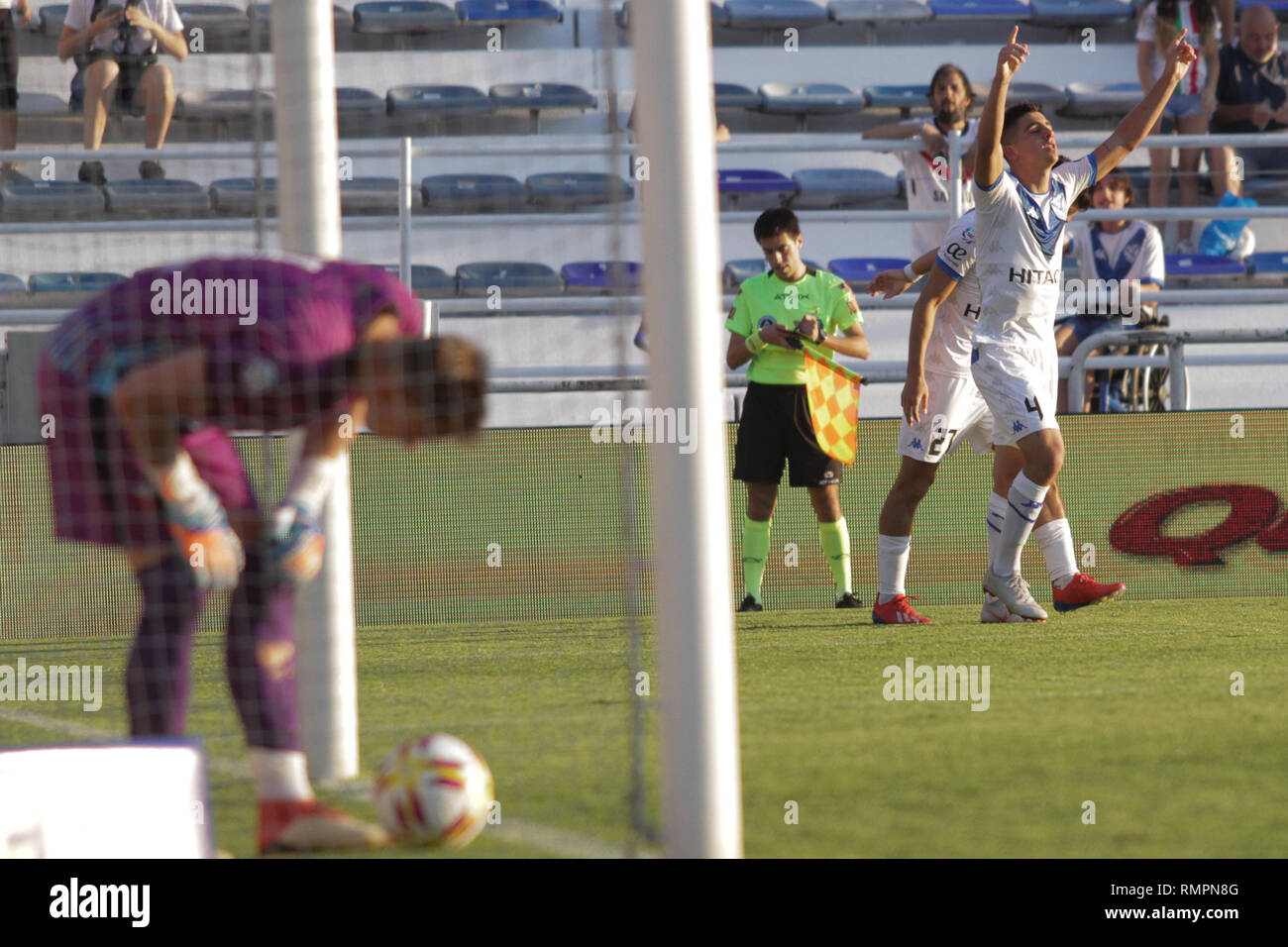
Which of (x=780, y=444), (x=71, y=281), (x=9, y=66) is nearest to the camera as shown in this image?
(x=780, y=444)

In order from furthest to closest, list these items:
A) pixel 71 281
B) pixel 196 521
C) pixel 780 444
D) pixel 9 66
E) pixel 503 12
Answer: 1. pixel 503 12
2. pixel 9 66
3. pixel 71 281
4. pixel 780 444
5. pixel 196 521

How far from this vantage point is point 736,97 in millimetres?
14766

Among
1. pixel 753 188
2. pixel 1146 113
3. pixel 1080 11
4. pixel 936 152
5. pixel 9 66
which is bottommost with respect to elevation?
pixel 1146 113

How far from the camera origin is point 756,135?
14.6m

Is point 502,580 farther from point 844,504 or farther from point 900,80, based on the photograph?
point 900,80

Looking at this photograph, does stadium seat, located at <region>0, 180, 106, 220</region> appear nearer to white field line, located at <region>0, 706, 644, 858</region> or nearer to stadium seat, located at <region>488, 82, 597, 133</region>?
stadium seat, located at <region>488, 82, 597, 133</region>

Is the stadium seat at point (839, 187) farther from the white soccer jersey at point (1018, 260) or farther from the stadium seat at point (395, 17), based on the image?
the white soccer jersey at point (1018, 260)

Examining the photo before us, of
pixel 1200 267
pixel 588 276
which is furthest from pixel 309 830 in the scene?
pixel 1200 267

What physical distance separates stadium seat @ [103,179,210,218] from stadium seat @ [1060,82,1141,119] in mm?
7975

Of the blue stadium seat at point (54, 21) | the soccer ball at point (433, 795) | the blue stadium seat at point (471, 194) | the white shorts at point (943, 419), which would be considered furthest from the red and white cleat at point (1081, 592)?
the blue stadium seat at point (54, 21)

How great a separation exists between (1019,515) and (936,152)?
190 inches

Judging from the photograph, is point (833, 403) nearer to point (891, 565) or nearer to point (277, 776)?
point (891, 565)

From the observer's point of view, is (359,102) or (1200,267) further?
(359,102)

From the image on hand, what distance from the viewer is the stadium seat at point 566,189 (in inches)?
470
